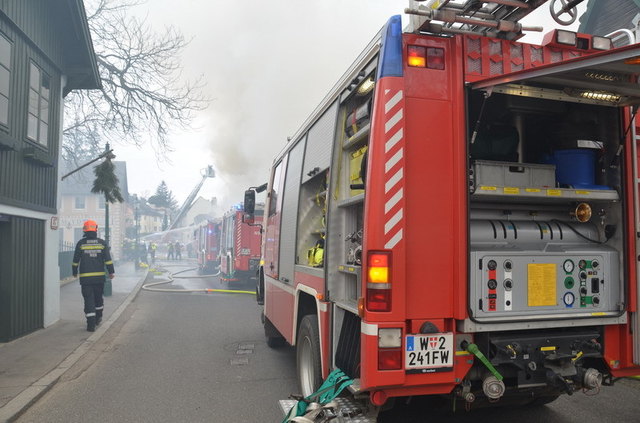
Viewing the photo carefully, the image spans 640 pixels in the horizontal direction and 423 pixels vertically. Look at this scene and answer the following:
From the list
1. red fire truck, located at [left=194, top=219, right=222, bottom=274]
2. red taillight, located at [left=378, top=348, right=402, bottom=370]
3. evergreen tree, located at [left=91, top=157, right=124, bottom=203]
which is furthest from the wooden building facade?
red fire truck, located at [left=194, top=219, right=222, bottom=274]

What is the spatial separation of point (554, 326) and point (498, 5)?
2035mm

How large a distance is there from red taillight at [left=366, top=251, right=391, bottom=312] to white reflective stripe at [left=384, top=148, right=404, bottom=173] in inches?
18.8

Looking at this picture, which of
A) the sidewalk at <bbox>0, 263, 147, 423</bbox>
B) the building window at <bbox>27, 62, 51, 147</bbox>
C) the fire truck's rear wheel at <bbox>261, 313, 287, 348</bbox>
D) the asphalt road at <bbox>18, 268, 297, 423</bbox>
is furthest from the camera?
the building window at <bbox>27, 62, 51, 147</bbox>

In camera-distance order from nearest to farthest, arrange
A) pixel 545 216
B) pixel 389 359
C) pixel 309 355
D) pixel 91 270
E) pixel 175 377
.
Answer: pixel 389 359, pixel 545 216, pixel 309 355, pixel 175 377, pixel 91 270

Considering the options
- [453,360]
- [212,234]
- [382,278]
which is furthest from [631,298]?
[212,234]

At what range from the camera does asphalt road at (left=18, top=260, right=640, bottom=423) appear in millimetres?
4098

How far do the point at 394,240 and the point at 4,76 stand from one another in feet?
22.5

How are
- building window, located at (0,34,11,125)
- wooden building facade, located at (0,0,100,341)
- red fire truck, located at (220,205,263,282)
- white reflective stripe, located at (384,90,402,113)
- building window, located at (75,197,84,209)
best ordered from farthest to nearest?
building window, located at (75,197,84,209) → red fire truck, located at (220,205,263,282) → wooden building facade, located at (0,0,100,341) → building window, located at (0,34,11,125) → white reflective stripe, located at (384,90,402,113)

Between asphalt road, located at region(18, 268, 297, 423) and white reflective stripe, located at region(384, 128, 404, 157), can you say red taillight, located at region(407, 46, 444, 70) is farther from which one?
asphalt road, located at region(18, 268, 297, 423)

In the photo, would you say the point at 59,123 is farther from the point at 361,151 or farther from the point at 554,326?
the point at 554,326

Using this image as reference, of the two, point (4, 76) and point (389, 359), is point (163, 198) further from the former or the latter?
point (389, 359)

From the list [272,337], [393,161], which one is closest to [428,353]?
[393,161]

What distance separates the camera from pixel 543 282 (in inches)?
117

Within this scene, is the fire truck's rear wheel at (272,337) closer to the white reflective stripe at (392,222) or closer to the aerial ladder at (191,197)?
the white reflective stripe at (392,222)
